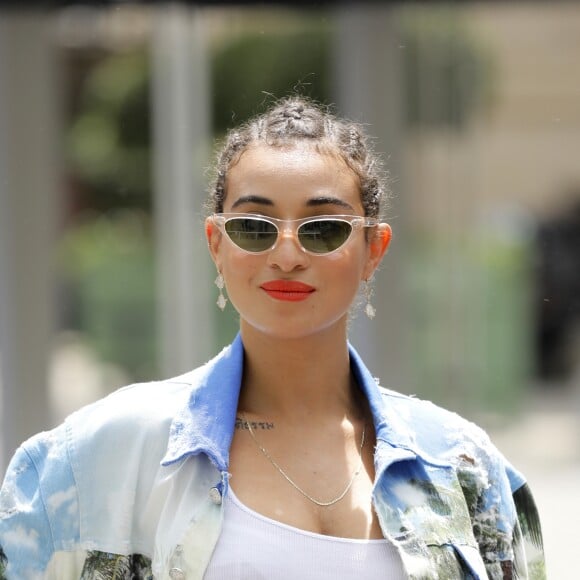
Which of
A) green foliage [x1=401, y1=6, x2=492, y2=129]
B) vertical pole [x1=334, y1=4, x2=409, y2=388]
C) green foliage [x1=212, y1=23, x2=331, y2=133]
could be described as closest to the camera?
vertical pole [x1=334, y1=4, x2=409, y2=388]

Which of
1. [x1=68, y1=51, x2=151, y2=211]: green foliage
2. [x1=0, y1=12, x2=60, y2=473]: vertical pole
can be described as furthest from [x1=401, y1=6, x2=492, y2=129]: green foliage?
[x1=0, y1=12, x2=60, y2=473]: vertical pole

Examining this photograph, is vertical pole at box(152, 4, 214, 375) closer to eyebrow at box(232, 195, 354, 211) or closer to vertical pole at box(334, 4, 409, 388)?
vertical pole at box(334, 4, 409, 388)

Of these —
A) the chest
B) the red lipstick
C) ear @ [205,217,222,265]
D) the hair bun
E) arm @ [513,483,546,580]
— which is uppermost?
the hair bun

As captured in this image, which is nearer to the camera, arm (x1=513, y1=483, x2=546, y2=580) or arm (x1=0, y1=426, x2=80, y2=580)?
arm (x1=0, y1=426, x2=80, y2=580)

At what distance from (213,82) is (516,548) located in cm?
569

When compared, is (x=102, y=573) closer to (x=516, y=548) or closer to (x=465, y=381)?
(x=516, y=548)

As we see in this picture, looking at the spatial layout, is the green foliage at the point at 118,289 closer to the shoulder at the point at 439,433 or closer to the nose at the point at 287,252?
the shoulder at the point at 439,433

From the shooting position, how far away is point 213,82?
7.48 meters

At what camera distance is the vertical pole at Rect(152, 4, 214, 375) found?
7.39 meters

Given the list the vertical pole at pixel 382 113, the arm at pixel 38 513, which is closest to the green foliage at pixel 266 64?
the vertical pole at pixel 382 113

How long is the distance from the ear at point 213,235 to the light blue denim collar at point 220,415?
6.9 inches

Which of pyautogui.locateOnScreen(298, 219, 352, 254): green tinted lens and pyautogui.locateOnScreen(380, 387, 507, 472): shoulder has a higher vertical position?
pyautogui.locateOnScreen(298, 219, 352, 254): green tinted lens

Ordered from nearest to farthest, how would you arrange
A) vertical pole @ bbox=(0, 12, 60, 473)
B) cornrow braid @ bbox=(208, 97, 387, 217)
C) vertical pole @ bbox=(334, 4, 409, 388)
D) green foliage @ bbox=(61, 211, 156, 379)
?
→ cornrow braid @ bbox=(208, 97, 387, 217) → vertical pole @ bbox=(0, 12, 60, 473) → vertical pole @ bbox=(334, 4, 409, 388) → green foliage @ bbox=(61, 211, 156, 379)

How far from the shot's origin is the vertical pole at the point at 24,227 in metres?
6.48
